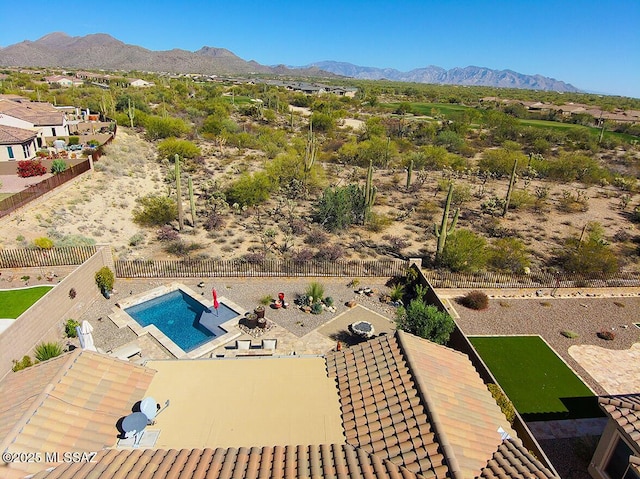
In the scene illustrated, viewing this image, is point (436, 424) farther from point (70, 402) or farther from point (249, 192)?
point (249, 192)

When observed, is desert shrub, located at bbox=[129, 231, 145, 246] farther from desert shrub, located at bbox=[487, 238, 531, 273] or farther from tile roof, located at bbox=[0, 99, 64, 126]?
tile roof, located at bbox=[0, 99, 64, 126]

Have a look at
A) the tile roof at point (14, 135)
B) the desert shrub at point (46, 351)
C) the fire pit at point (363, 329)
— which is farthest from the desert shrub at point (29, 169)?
the fire pit at point (363, 329)

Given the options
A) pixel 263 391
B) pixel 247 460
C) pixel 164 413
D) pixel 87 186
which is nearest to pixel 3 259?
pixel 87 186

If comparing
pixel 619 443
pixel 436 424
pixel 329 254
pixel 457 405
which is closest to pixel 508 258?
pixel 329 254

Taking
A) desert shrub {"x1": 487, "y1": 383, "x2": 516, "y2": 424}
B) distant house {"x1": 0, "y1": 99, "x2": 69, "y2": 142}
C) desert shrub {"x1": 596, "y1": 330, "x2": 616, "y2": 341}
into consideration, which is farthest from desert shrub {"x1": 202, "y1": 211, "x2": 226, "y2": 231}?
distant house {"x1": 0, "y1": 99, "x2": 69, "y2": 142}

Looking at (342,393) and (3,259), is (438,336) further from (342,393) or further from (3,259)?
(3,259)

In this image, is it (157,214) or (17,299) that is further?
(157,214)

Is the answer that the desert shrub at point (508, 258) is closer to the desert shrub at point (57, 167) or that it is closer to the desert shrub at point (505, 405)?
the desert shrub at point (505, 405)
